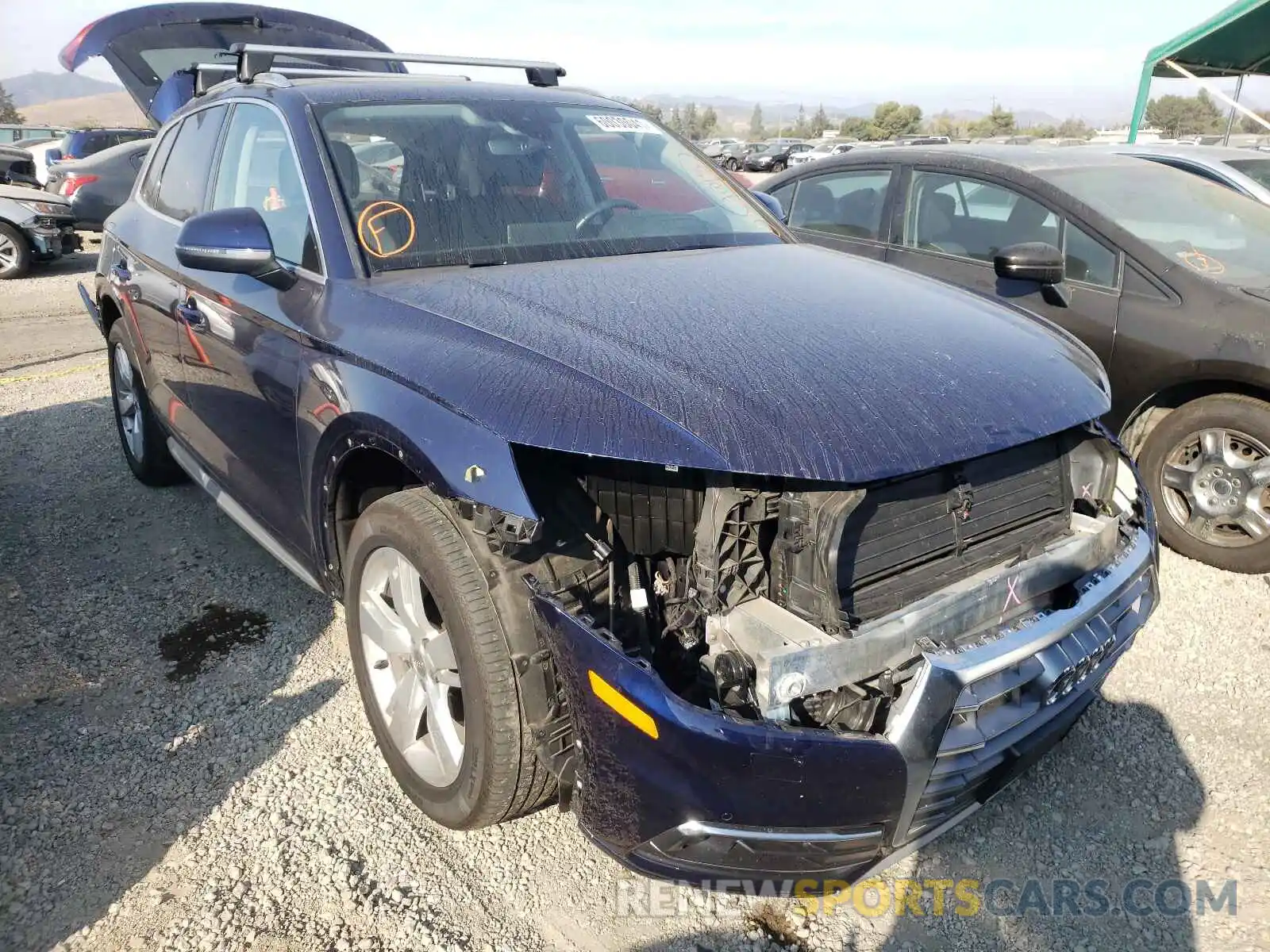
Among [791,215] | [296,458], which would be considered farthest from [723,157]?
[296,458]

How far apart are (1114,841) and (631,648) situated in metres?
1.51

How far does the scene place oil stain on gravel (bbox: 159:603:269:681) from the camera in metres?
3.15

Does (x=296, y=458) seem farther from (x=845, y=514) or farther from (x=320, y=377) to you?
(x=845, y=514)

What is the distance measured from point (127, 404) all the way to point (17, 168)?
14.2m

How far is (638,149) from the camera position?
137 inches

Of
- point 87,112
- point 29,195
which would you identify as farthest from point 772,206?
point 87,112

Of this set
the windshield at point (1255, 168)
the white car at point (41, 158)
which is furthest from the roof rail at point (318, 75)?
the white car at point (41, 158)

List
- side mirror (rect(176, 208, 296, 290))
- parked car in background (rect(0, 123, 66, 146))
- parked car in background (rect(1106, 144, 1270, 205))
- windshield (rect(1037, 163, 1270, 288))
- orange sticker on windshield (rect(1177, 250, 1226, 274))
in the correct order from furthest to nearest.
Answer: parked car in background (rect(0, 123, 66, 146)) → parked car in background (rect(1106, 144, 1270, 205)) → windshield (rect(1037, 163, 1270, 288)) → orange sticker on windshield (rect(1177, 250, 1226, 274)) → side mirror (rect(176, 208, 296, 290))

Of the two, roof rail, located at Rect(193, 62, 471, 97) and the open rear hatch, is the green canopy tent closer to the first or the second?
the open rear hatch

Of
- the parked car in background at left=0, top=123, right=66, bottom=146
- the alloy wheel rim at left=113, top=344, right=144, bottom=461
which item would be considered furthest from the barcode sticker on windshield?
the parked car in background at left=0, top=123, right=66, bottom=146

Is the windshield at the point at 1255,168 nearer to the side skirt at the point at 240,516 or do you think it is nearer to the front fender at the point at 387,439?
the front fender at the point at 387,439

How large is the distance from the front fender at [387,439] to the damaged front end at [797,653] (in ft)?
0.38

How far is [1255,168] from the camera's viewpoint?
637 centimetres

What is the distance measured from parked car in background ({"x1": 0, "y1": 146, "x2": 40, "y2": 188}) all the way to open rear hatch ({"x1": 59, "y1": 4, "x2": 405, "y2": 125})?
34.2 feet
